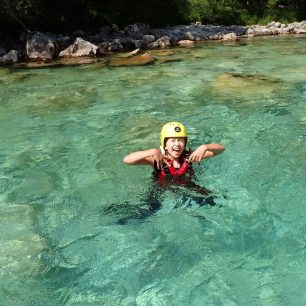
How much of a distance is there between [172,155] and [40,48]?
19683 mm

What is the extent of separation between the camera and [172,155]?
24.3 ft

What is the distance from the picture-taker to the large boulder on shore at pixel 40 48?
24.4 m

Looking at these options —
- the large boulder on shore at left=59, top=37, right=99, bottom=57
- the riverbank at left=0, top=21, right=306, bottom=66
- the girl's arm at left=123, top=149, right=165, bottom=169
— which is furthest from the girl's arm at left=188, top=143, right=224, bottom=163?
the large boulder on shore at left=59, top=37, right=99, bottom=57

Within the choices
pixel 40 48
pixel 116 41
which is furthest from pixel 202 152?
pixel 116 41

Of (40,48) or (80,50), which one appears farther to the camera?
(80,50)

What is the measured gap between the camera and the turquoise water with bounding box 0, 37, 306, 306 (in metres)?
6.04

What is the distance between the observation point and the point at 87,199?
8.57 meters

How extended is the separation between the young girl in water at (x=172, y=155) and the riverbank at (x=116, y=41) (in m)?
15.6

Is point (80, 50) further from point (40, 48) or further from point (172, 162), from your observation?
point (172, 162)

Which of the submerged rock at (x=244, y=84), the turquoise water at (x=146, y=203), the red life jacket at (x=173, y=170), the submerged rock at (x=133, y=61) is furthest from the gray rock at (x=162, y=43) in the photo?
the red life jacket at (x=173, y=170)

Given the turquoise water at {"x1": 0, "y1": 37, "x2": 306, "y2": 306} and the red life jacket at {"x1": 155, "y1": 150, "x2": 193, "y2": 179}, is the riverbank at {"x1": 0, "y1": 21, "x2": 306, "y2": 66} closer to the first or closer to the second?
the turquoise water at {"x1": 0, "y1": 37, "x2": 306, "y2": 306}

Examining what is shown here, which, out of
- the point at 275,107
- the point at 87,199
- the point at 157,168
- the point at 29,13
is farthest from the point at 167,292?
the point at 29,13

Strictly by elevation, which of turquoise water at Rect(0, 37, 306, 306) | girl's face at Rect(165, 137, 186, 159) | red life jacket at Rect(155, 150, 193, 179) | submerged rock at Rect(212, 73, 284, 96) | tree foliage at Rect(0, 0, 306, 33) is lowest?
turquoise water at Rect(0, 37, 306, 306)

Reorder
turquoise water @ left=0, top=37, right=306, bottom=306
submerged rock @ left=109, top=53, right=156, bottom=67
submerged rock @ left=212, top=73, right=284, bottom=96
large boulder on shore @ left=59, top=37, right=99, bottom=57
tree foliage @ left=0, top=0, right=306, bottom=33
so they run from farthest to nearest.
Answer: tree foliage @ left=0, top=0, right=306, bottom=33 < large boulder on shore @ left=59, top=37, right=99, bottom=57 < submerged rock @ left=109, top=53, right=156, bottom=67 < submerged rock @ left=212, top=73, right=284, bottom=96 < turquoise water @ left=0, top=37, right=306, bottom=306
